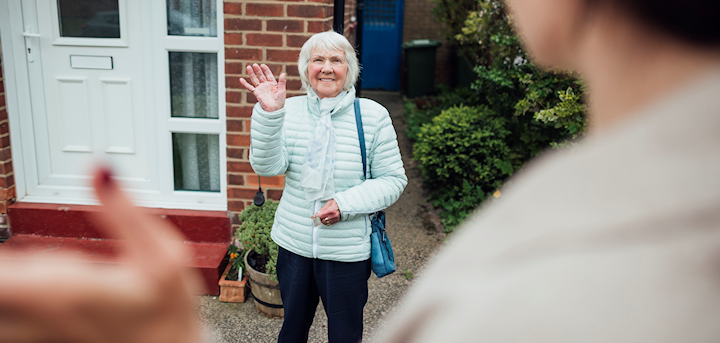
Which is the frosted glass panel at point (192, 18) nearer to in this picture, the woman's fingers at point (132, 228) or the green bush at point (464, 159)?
the green bush at point (464, 159)

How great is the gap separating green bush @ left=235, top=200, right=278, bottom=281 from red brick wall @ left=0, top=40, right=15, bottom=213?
6.51 ft

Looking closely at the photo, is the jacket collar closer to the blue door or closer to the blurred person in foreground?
the blurred person in foreground

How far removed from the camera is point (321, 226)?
8.43ft

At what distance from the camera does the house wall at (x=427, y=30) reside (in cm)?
1168

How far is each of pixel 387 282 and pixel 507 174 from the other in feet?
7.03

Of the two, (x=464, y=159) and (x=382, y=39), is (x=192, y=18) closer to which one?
(x=464, y=159)

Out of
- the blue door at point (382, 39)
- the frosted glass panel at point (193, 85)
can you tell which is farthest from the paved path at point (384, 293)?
the blue door at point (382, 39)

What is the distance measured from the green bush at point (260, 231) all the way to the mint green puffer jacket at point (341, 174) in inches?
31.2

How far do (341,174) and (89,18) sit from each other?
8.75ft

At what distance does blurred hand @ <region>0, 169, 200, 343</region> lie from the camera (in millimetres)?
521

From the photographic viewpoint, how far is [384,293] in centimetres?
391

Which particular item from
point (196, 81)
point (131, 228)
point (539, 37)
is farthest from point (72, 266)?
point (196, 81)

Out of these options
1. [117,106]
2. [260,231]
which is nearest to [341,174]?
[260,231]

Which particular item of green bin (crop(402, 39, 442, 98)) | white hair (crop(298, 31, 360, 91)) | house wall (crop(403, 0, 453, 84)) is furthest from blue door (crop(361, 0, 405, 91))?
white hair (crop(298, 31, 360, 91))
